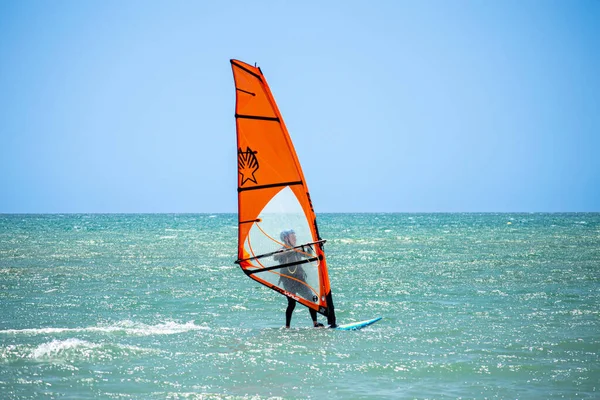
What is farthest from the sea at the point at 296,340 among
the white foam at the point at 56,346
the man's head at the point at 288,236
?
the man's head at the point at 288,236

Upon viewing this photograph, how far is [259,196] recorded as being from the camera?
9547mm

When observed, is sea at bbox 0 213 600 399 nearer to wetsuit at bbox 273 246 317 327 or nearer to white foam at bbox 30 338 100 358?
white foam at bbox 30 338 100 358

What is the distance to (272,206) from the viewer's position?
958cm

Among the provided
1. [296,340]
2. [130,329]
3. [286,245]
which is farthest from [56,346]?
[286,245]

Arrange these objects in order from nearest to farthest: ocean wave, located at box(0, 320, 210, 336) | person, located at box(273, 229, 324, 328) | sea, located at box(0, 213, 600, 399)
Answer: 1. sea, located at box(0, 213, 600, 399)
2. ocean wave, located at box(0, 320, 210, 336)
3. person, located at box(273, 229, 324, 328)

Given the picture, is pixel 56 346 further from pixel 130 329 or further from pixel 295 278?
pixel 295 278

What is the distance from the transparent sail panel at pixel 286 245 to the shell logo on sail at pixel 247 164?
18.1 inches

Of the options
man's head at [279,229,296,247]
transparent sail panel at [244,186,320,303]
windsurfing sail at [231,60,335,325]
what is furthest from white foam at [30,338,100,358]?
man's head at [279,229,296,247]

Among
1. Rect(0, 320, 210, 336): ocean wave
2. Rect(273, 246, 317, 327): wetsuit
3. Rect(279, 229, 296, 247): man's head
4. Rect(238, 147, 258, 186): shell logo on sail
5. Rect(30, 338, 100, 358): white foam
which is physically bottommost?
Rect(0, 320, 210, 336): ocean wave

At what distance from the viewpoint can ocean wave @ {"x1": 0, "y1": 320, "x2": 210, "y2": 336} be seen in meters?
9.54

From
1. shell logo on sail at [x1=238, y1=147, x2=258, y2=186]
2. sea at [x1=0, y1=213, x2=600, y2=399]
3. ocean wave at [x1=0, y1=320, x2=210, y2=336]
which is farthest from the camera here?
ocean wave at [x1=0, y1=320, x2=210, y2=336]

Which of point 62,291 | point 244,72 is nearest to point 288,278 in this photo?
point 244,72

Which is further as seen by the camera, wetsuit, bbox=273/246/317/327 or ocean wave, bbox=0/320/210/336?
wetsuit, bbox=273/246/317/327

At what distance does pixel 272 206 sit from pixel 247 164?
0.66 metres
